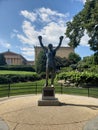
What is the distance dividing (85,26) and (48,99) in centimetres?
2139

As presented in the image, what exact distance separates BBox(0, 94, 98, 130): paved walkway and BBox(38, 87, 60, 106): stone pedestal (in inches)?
14.8

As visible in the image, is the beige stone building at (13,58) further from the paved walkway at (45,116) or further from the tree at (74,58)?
the paved walkway at (45,116)

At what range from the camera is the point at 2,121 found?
37.5ft

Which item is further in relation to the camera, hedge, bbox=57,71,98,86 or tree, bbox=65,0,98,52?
tree, bbox=65,0,98,52

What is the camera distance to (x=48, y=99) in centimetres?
1478

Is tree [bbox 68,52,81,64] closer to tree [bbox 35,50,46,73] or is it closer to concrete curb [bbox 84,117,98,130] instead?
tree [bbox 35,50,46,73]

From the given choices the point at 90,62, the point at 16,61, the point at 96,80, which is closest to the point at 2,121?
the point at 96,80

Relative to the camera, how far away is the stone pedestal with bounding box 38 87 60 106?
14.4 m

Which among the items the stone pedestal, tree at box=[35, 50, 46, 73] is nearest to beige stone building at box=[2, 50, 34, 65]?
tree at box=[35, 50, 46, 73]

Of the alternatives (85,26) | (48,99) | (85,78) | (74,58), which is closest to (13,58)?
(74,58)

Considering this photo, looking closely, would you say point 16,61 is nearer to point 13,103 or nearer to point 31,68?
point 31,68

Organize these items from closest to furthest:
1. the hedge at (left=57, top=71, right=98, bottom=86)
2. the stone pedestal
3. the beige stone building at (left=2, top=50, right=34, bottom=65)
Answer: the stone pedestal < the hedge at (left=57, top=71, right=98, bottom=86) < the beige stone building at (left=2, top=50, right=34, bottom=65)

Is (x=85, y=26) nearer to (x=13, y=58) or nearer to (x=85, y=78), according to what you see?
(x=85, y=78)

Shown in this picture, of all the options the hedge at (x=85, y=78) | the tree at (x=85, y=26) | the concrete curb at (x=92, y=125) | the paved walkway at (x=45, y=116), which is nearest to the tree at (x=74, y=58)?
the tree at (x=85, y=26)
